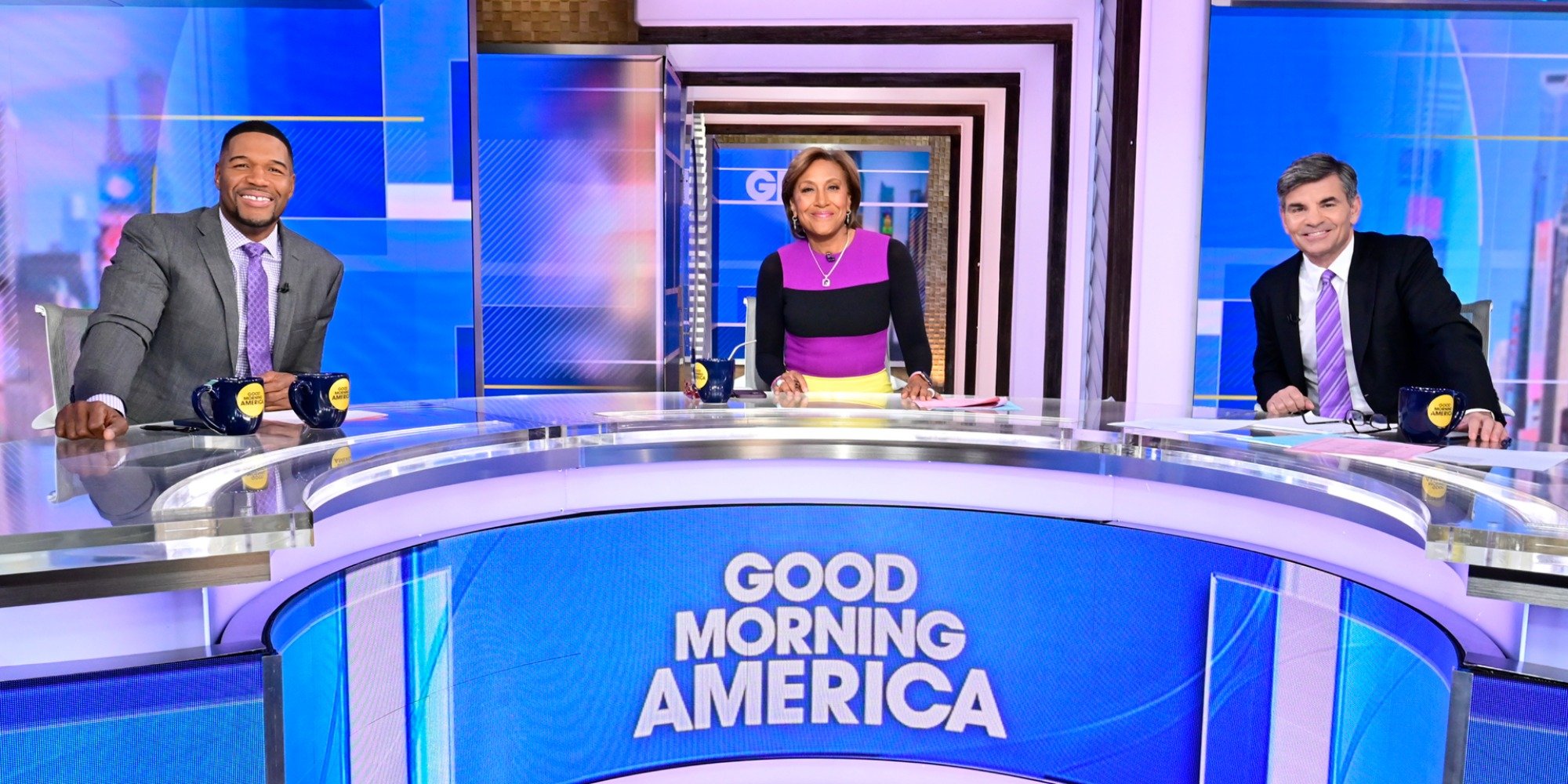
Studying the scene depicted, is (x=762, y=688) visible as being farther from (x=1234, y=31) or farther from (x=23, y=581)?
(x=1234, y=31)

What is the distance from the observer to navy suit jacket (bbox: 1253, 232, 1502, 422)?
7.27ft

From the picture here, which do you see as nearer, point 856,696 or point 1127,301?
point 856,696

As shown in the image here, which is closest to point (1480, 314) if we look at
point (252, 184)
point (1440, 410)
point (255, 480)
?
point (1440, 410)

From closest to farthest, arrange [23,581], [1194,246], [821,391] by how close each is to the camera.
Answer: [23,581] < [821,391] < [1194,246]

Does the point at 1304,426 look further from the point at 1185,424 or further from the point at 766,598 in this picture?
the point at 766,598

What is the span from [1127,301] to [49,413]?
12.6 ft

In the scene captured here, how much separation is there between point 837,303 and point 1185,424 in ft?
3.92

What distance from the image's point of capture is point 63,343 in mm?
2449

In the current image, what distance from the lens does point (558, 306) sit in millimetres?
5301

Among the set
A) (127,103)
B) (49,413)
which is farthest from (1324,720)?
(127,103)

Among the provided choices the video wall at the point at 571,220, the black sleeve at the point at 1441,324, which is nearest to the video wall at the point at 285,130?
the video wall at the point at 571,220

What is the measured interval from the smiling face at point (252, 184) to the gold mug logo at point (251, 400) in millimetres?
869

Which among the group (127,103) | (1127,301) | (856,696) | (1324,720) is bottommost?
A: (856,696)

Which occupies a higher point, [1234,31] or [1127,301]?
[1234,31]
